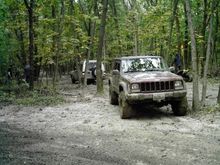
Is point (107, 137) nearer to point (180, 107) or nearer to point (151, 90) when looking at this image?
point (151, 90)

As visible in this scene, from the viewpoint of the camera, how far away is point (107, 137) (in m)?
9.50

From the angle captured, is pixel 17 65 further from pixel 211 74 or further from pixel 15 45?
pixel 211 74

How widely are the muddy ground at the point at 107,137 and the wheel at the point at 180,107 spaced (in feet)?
0.72

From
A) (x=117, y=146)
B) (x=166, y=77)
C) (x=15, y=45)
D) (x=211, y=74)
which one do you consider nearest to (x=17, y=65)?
(x=15, y=45)

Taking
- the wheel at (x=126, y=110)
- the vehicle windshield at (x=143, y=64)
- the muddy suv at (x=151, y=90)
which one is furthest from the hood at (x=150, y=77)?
the wheel at (x=126, y=110)

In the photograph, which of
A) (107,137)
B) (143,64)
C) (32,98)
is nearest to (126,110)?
(143,64)

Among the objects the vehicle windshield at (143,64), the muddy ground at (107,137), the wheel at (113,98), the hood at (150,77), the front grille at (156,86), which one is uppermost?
the vehicle windshield at (143,64)

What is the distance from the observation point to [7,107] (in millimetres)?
15758

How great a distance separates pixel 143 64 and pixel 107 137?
4573 millimetres

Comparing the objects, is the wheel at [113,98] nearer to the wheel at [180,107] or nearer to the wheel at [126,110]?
the wheel at [126,110]

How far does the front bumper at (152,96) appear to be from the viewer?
38.4 ft

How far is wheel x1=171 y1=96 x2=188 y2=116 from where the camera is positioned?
40.0 ft

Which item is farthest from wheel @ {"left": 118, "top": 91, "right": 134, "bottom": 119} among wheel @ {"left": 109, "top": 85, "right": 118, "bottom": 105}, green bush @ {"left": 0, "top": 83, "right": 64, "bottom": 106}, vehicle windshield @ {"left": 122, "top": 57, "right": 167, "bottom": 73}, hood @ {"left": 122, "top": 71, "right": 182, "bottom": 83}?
green bush @ {"left": 0, "top": 83, "right": 64, "bottom": 106}

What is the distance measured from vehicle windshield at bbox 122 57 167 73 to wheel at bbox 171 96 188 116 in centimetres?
156
